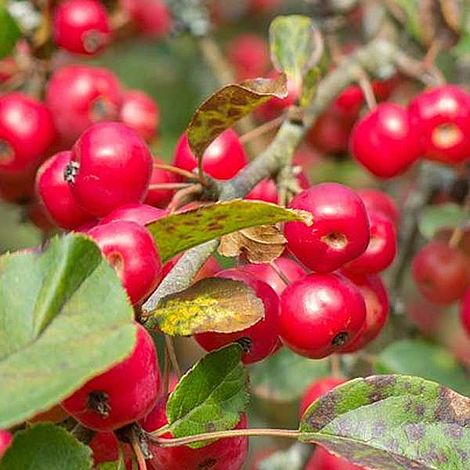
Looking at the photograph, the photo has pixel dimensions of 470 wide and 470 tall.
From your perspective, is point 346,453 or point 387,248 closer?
point 346,453

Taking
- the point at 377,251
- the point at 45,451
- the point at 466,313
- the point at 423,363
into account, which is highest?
the point at 45,451

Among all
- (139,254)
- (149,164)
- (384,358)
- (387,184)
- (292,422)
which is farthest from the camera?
(387,184)

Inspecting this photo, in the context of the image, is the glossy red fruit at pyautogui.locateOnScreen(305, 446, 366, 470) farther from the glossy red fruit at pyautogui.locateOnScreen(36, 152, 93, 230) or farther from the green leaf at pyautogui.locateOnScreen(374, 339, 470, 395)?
the glossy red fruit at pyautogui.locateOnScreen(36, 152, 93, 230)

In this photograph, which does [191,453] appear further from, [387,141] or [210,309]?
[387,141]


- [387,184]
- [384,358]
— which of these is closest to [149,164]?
[384,358]

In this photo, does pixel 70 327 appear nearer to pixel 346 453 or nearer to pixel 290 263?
pixel 346 453

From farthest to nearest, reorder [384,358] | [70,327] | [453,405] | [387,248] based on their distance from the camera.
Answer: [384,358], [387,248], [453,405], [70,327]

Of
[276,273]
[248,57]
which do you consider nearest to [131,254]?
[276,273]
